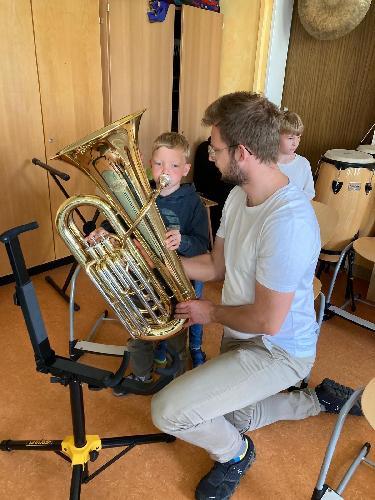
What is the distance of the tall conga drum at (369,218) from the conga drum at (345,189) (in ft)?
0.20

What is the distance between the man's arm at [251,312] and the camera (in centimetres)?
123

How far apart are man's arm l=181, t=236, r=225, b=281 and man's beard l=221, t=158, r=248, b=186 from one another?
0.35 m

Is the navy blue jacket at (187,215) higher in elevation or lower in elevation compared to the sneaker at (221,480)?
higher

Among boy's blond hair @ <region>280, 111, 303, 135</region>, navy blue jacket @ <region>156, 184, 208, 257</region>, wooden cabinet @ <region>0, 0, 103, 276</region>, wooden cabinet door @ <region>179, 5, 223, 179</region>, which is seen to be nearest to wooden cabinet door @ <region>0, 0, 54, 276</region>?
wooden cabinet @ <region>0, 0, 103, 276</region>

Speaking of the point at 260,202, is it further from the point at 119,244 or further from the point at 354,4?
the point at 354,4

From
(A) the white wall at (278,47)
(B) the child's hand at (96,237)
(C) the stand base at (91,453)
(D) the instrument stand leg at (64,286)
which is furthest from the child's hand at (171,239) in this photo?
(A) the white wall at (278,47)

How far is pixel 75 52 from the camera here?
2701 millimetres

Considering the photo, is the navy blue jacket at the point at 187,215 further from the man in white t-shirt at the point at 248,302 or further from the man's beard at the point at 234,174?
the man's beard at the point at 234,174

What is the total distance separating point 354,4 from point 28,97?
2.33 meters

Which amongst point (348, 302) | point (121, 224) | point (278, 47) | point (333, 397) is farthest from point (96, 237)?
point (278, 47)

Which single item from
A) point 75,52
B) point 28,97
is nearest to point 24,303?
point 28,97

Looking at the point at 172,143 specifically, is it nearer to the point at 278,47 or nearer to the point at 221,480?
the point at 221,480

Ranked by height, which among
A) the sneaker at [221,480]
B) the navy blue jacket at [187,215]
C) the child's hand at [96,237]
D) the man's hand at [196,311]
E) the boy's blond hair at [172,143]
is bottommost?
the sneaker at [221,480]

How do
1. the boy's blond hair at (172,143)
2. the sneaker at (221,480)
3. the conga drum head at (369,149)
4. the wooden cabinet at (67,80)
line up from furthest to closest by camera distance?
the conga drum head at (369,149) < the wooden cabinet at (67,80) < the boy's blond hair at (172,143) < the sneaker at (221,480)
